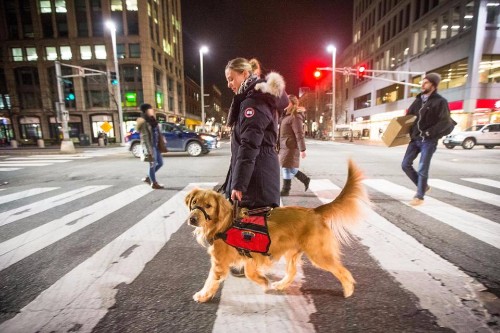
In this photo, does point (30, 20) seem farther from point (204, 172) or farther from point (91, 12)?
point (204, 172)

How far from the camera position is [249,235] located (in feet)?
6.77

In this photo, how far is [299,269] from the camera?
272 cm

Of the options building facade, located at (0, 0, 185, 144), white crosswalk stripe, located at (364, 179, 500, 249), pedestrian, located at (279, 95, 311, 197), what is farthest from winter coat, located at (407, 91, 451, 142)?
building facade, located at (0, 0, 185, 144)

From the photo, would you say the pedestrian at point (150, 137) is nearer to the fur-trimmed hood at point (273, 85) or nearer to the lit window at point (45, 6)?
the fur-trimmed hood at point (273, 85)

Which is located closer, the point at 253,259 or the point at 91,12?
the point at 253,259

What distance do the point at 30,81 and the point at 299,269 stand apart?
5248cm

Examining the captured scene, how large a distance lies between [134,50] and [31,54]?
630 inches

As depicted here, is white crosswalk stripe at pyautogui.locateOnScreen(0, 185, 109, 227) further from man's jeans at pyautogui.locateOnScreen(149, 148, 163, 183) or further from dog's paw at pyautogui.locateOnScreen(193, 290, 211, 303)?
dog's paw at pyautogui.locateOnScreen(193, 290, 211, 303)

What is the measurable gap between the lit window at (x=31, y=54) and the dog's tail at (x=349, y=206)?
172 ft

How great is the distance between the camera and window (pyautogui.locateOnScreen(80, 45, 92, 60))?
3856 centimetres

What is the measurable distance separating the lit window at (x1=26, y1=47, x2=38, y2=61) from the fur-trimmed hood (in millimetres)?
51693

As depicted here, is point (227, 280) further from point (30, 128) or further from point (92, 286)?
point (30, 128)

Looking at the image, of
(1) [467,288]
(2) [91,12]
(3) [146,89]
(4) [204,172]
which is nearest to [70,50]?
(2) [91,12]

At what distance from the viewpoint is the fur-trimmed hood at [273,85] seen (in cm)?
210
